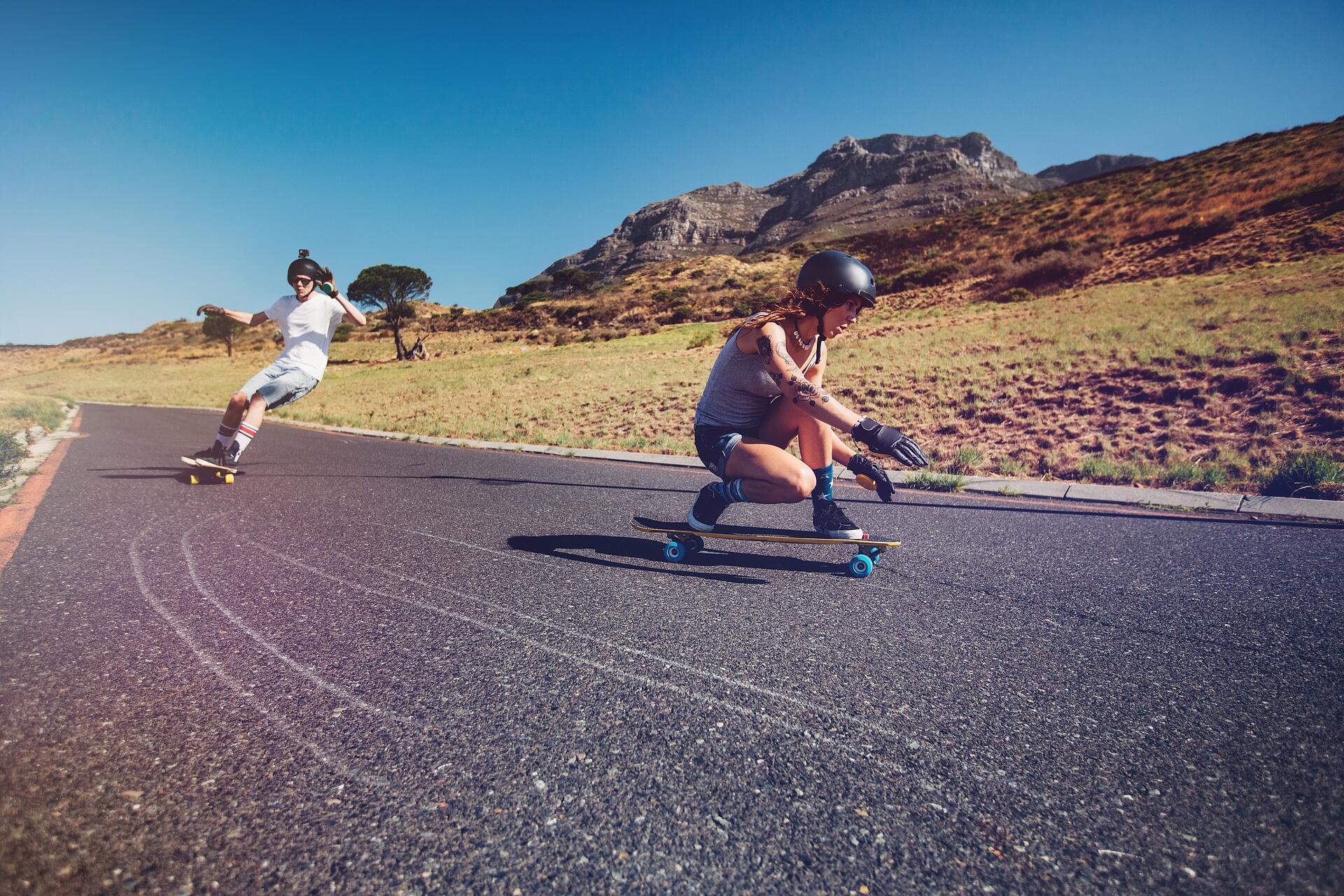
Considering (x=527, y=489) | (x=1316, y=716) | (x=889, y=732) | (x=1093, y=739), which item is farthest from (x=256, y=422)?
(x=1316, y=716)

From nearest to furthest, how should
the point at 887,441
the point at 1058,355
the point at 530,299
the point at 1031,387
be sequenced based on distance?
the point at 887,441, the point at 1031,387, the point at 1058,355, the point at 530,299

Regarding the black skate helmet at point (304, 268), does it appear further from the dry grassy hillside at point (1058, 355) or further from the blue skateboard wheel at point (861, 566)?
the blue skateboard wheel at point (861, 566)

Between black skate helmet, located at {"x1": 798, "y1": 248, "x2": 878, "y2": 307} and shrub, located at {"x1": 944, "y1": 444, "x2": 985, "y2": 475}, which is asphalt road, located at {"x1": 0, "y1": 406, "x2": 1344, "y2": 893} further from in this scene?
shrub, located at {"x1": 944, "y1": 444, "x2": 985, "y2": 475}

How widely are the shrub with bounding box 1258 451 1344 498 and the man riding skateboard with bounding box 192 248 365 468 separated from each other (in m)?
8.94

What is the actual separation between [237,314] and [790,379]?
6186mm

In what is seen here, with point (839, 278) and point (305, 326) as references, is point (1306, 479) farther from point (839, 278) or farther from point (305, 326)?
point (305, 326)

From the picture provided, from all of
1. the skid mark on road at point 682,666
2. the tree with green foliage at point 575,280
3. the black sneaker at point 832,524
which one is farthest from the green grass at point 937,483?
the tree with green foliage at point 575,280

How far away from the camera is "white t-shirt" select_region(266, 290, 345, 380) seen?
709 cm

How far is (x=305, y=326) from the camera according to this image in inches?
281

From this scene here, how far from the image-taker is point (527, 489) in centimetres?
682

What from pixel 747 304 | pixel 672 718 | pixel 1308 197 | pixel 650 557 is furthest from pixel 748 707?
pixel 747 304

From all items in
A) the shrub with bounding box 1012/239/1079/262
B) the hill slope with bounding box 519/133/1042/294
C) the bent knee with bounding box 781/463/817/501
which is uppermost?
the hill slope with bounding box 519/133/1042/294

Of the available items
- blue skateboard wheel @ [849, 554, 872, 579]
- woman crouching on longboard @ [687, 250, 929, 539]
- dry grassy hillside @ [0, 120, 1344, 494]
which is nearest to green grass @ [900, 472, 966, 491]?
dry grassy hillside @ [0, 120, 1344, 494]

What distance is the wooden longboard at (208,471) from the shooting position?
23.4 ft
